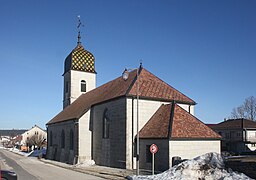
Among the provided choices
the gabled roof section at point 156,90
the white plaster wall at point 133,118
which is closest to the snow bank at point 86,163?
the white plaster wall at point 133,118

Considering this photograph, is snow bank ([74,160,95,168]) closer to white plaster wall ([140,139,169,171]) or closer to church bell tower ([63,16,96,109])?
white plaster wall ([140,139,169,171])

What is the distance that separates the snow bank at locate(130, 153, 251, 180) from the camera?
13672 mm

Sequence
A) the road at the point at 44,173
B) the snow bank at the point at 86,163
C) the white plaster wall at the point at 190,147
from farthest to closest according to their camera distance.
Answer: the snow bank at the point at 86,163, the white plaster wall at the point at 190,147, the road at the point at 44,173

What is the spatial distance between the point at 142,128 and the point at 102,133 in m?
5.98

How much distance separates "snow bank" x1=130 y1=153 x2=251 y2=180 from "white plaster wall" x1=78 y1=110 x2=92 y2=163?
16.9 metres

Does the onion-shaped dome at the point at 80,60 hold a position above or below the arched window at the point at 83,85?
above

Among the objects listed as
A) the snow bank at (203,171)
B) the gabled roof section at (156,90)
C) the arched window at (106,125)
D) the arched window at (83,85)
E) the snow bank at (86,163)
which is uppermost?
the arched window at (83,85)

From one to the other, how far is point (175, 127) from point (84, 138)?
13.4 metres

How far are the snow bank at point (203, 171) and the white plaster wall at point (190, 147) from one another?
18.1 feet

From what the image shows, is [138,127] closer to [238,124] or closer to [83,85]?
[83,85]

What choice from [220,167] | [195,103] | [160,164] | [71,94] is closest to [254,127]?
[195,103]

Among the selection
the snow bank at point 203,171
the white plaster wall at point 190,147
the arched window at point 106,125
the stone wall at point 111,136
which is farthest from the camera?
the arched window at point 106,125

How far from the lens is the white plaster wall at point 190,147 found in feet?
70.0

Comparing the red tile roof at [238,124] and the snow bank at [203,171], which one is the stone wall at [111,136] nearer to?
the snow bank at [203,171]
